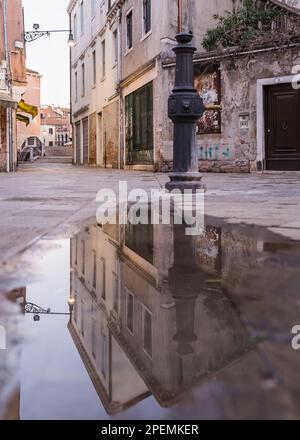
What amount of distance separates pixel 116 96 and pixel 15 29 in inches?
175

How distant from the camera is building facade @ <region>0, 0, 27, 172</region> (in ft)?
56.1

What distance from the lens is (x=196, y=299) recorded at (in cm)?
165

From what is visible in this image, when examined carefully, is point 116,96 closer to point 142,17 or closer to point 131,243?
point 142,17

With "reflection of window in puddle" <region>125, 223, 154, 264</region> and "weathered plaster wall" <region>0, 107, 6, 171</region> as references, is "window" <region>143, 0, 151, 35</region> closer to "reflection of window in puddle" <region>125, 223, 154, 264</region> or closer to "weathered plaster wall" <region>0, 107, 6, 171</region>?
"weathered plaster wall" <region>0, 107, 6, 171</region>

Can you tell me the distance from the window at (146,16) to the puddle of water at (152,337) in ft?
49.5

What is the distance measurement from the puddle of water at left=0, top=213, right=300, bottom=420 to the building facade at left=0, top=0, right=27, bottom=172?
15431mm

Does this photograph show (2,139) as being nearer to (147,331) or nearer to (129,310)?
(129,310)

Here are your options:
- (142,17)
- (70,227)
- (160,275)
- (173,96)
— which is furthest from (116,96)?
(160,275)

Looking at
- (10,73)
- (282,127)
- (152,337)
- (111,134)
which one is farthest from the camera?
(111,134)

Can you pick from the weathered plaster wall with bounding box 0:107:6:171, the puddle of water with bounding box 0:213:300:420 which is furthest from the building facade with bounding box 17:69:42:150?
the puddle of water with bounding box 0:213:300:420

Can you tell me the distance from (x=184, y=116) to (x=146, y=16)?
11.8 meters

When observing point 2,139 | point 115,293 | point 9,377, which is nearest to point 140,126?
point 2,139

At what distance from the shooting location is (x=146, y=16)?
1641 cm

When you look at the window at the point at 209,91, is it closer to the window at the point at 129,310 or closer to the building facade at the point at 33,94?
the window at the point at 129,310
